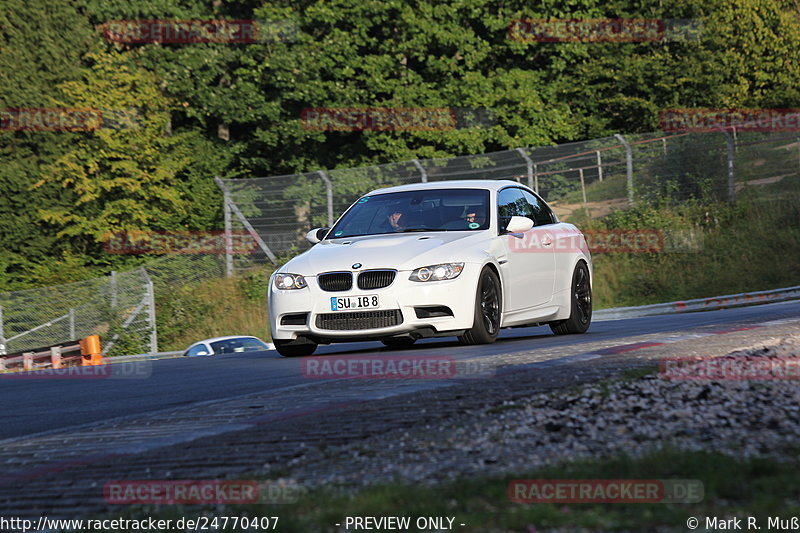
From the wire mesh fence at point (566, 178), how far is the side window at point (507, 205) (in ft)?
61.6

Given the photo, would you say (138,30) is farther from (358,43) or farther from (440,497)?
(440,497)

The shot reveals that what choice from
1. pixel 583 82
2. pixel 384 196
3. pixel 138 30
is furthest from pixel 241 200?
pixel 384 196

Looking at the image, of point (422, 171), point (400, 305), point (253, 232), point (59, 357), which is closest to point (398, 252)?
point (400, 305)

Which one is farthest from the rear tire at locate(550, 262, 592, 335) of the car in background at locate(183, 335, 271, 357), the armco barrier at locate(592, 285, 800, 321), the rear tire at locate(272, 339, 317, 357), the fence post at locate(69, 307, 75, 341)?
the fence post at locate(69, 307, 75, 341)

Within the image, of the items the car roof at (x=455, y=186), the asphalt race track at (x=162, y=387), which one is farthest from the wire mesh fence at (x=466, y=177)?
the car roof at (x=455, y=186)

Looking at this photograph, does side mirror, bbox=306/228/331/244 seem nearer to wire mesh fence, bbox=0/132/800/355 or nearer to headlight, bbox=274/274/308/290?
headlight, bbox=274/274/308/290

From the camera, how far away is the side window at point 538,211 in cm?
1361

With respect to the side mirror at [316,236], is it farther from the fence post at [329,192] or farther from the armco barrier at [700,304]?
the fence post at [329,192]

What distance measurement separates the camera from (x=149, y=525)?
14.7 ft

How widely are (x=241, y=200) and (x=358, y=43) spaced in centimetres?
1069

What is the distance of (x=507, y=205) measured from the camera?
13.0m

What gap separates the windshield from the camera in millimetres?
12406

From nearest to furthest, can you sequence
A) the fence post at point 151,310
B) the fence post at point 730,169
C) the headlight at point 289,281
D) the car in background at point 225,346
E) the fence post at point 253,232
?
the headlight at point 289,281, the car in background at point 225,346, the fence post at point 151,310, the fence post at point 253,232, the fence post at point 730,169

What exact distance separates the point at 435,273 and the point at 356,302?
0.79 metres
